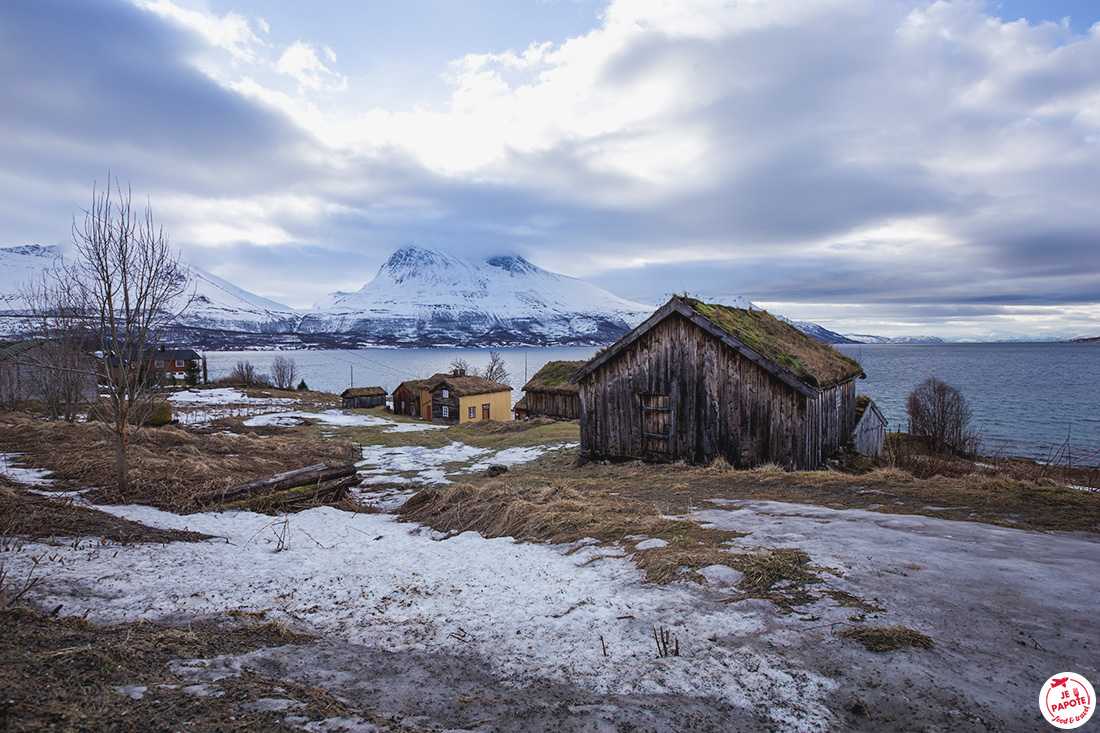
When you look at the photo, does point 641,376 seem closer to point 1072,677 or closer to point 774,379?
point 774,379

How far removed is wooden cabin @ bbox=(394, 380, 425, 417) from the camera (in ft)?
166

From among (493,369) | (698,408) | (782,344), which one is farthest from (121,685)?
(493,369)

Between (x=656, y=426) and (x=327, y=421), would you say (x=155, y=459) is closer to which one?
(x=656, y=426)

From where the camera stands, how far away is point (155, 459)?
11.0 meters

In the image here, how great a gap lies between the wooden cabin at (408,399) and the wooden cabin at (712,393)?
123 ft

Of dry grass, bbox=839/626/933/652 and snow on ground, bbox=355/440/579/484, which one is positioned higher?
dry grass, bbox=839/626/933/652

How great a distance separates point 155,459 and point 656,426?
13.1 metres

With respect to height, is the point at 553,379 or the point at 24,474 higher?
the point at 553,379

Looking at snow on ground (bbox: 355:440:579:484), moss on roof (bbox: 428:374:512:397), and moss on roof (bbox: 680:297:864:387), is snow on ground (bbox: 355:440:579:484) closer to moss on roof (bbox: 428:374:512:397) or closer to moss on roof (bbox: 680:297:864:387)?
moss on roof (bbox: 680:297:864:387)

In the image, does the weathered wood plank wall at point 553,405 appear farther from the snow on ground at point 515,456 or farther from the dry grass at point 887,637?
the dry grass at point 887,637

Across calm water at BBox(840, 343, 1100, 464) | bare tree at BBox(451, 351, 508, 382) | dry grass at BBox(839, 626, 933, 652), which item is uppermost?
bare tree at BBox(451, 351, 508, 382)

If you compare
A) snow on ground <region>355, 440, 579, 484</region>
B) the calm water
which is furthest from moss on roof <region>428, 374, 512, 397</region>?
the calm water

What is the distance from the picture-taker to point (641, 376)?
1504cm

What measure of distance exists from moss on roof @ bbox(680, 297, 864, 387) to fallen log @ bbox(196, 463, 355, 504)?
10260mm
